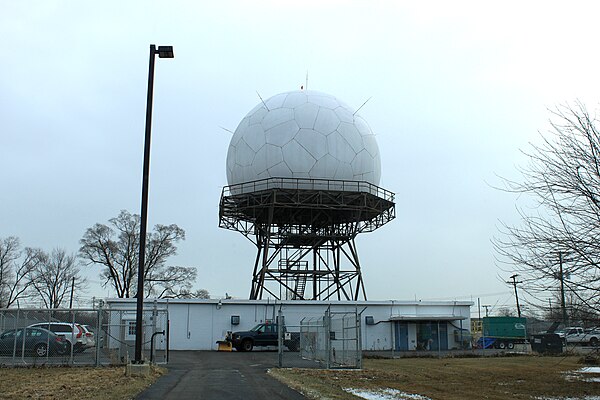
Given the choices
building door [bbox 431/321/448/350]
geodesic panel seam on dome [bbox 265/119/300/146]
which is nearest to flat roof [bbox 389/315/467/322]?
building door [bbox 431/321/448/350]

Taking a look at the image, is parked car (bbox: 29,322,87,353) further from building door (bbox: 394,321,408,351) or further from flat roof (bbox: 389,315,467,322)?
building door (bbox: 394,321,408,351)

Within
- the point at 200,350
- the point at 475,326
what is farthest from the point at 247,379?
the point at 475,326

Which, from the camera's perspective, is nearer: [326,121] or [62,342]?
[62,342]

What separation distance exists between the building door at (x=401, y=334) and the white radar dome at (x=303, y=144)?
9.12 m

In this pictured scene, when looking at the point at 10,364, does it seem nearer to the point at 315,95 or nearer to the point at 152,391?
the point at 152,391

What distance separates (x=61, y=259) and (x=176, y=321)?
113 feet

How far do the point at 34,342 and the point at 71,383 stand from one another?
9.95 m

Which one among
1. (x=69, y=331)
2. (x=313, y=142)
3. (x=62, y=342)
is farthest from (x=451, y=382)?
(x=313, y=142)

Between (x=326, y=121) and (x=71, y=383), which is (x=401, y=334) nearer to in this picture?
(x=326, y=121)

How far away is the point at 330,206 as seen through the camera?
129 ft

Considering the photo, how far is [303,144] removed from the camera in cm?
3925

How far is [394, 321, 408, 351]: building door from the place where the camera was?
4103cm

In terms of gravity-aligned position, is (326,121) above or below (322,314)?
above

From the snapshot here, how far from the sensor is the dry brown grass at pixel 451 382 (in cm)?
1514
